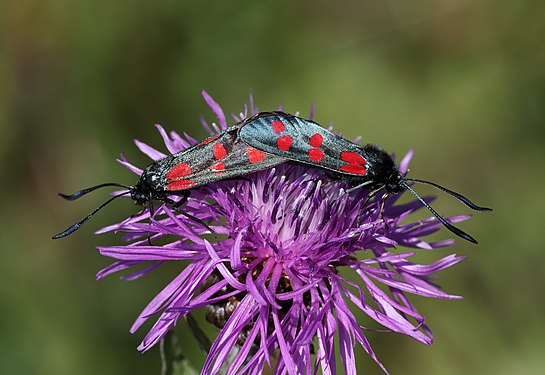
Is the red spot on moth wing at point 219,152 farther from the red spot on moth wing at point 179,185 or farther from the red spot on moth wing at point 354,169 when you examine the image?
the red spot on moth wing at point 354,169

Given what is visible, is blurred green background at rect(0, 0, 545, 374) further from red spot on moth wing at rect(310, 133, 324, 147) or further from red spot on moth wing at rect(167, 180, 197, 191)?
red spot on moth wing at rect(310, 133, 324, 147)

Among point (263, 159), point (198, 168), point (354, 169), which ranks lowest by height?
Result: point (354, 169)

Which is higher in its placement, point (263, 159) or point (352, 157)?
point (263, 159)

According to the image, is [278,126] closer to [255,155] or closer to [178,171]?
[255,155]

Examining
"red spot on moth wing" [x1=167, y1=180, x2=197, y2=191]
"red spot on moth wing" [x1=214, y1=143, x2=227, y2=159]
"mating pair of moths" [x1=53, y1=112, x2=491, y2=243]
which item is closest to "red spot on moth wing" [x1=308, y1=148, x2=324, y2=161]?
"mating pair of moths" [x1=53, y1=112, x2=491, y2=243]

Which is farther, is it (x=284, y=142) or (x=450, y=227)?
(x=284, y=142)

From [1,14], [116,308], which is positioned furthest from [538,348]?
[1,14]

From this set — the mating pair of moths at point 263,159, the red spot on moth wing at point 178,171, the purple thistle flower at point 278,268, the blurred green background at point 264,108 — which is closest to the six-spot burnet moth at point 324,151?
the mating pair of moths at point 263,159

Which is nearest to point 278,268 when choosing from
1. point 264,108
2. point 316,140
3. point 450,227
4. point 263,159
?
point 263,159
